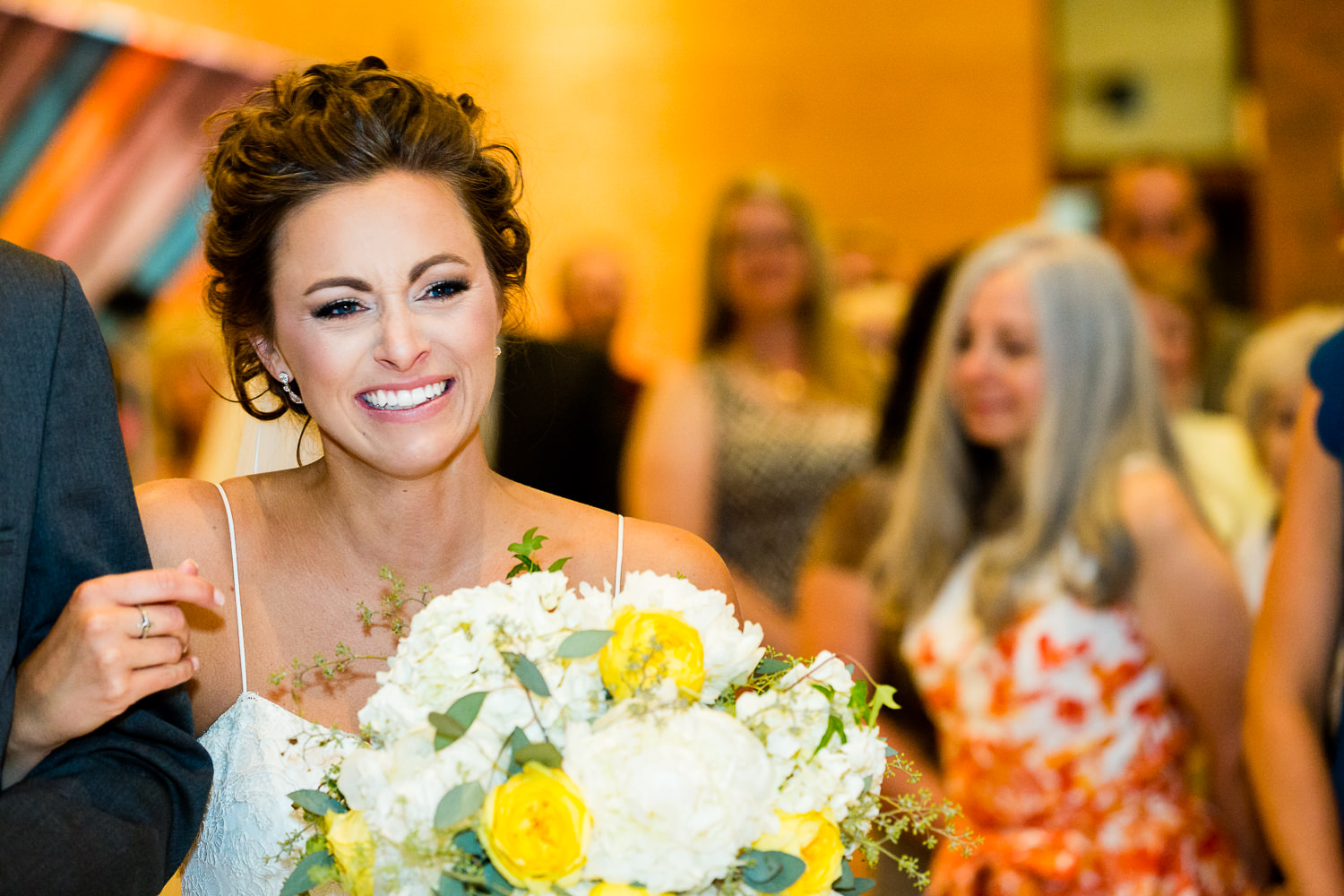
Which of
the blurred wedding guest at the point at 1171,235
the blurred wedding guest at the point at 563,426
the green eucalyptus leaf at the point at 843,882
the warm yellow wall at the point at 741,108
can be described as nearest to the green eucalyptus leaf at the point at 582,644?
the green eucalyptus leaf at the point at 843,882

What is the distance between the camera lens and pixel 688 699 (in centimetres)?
133

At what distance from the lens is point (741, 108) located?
265 inches

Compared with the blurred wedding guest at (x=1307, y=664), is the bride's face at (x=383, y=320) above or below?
above

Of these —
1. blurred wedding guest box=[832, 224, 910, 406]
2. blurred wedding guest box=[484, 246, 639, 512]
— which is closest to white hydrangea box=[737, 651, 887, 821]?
blurred wedding guest box=[484, 246, 639, 512]

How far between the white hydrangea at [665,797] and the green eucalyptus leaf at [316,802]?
0.26 metres

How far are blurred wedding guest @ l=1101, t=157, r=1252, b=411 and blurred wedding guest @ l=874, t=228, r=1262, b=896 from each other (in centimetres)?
185

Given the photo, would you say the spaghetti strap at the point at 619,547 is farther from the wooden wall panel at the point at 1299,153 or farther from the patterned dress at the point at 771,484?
the wooden wall panel at the point at 1299,153

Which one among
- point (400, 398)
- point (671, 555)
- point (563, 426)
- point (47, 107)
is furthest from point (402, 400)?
point (47, 107)

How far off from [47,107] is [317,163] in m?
4.38

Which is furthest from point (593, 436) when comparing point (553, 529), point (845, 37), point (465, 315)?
point (845, 37)

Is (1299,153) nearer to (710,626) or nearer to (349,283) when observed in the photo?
(349,283)

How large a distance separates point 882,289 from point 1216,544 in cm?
272

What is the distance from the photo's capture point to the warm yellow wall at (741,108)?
6.67 m

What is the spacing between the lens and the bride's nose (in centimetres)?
173
